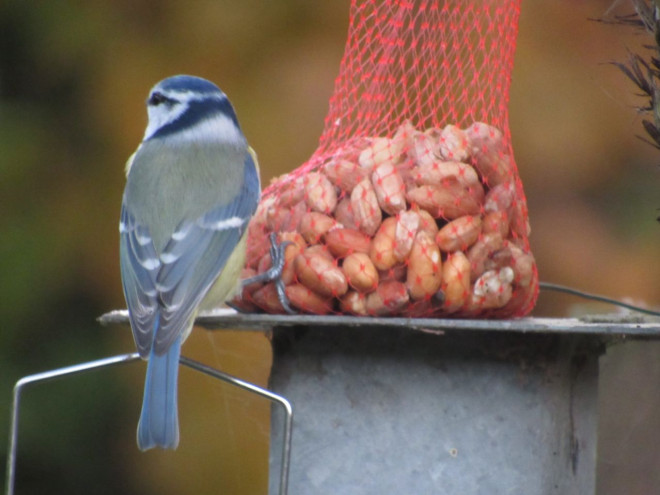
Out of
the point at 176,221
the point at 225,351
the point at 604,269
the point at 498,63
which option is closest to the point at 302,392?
the point at 176,221

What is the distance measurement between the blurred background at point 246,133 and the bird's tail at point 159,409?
45.7 inches

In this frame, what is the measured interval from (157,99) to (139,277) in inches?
18.3

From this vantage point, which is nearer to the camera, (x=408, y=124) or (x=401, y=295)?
(x=401, y=295)

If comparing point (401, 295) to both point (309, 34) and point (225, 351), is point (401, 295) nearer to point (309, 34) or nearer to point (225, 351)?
point (225, 351)

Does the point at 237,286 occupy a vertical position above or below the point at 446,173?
below

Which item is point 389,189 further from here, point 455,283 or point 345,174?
point 455,283

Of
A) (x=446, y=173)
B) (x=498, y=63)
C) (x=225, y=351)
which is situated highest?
(x=498, y=63)

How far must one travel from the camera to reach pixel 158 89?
8.18ft

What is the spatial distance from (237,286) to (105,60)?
1.39m

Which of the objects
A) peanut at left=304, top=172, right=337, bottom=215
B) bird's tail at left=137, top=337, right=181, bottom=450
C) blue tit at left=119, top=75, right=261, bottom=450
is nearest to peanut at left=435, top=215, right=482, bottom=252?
peanut at left=304, top=172, right=337, bottom=215

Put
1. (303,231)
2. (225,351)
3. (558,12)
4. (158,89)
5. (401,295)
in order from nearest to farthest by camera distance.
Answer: (401,295) → (303,231) → (158,89) → (225,351) → (558,12)

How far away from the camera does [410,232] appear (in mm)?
2055

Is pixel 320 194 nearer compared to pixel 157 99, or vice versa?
pixel 320 194

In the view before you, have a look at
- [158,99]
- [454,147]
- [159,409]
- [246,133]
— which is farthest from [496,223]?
[246,133]
